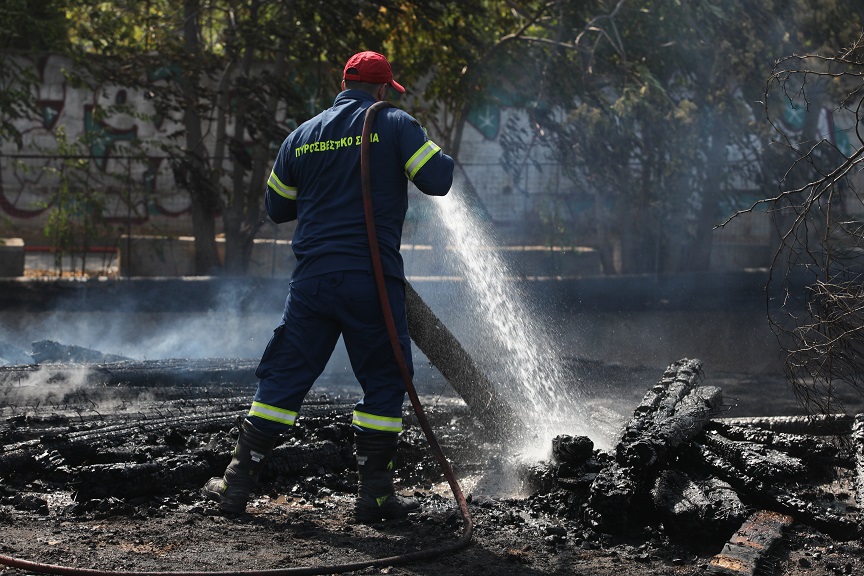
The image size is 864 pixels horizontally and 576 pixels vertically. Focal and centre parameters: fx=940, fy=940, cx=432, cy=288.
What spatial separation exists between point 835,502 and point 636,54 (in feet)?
32.6

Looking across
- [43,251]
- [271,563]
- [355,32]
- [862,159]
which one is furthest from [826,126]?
[271,563]

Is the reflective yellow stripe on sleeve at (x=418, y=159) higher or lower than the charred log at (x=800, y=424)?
higher

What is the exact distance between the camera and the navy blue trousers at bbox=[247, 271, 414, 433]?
421cm

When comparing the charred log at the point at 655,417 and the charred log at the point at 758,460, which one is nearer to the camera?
the charred log at the point at 655,417

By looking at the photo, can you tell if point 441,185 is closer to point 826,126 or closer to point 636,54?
point 636,54

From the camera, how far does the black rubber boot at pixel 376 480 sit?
14.1 ft

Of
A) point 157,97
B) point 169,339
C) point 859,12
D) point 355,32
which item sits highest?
point 859,12

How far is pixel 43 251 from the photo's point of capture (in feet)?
58.7

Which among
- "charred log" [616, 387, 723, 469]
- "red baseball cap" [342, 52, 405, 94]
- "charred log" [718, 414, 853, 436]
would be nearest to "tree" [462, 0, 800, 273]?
"charred log" [718, 414, 853, 436]

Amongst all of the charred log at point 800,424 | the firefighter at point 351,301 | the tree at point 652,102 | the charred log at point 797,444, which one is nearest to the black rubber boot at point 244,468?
the firefighter at point 351,301

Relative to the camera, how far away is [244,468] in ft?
14.1

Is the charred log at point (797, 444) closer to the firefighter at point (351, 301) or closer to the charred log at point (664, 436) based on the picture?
the charred log at point (664, 436)

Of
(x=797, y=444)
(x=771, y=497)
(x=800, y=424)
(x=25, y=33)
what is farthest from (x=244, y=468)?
(x=25, y=33)

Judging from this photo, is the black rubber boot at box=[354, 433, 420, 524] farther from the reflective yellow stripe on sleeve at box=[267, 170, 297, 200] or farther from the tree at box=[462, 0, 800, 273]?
the tree at box=[462, 0, 800, 273]
